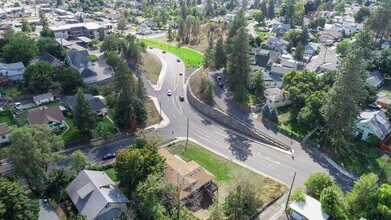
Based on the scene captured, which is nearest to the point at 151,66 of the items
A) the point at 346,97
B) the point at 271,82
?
the point at 271,82

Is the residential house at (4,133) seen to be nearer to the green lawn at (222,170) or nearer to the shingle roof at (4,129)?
the shingle roof at (4,129)

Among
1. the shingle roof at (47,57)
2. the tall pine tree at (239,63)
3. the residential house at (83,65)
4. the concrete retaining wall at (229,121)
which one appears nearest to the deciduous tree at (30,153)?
the concrete retaining wall at (229,121)

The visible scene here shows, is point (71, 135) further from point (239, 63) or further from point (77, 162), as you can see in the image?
point (239, 63)

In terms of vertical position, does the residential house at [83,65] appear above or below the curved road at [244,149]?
above

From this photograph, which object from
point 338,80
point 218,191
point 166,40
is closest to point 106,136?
point 218,191

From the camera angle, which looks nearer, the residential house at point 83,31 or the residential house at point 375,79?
the residential house at point 375,79

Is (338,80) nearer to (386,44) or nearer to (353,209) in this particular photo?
(353,209)

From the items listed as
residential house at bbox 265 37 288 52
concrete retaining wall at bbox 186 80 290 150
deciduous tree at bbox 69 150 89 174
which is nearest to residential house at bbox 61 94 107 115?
deciduous tree at bbox 69 150 89 174
